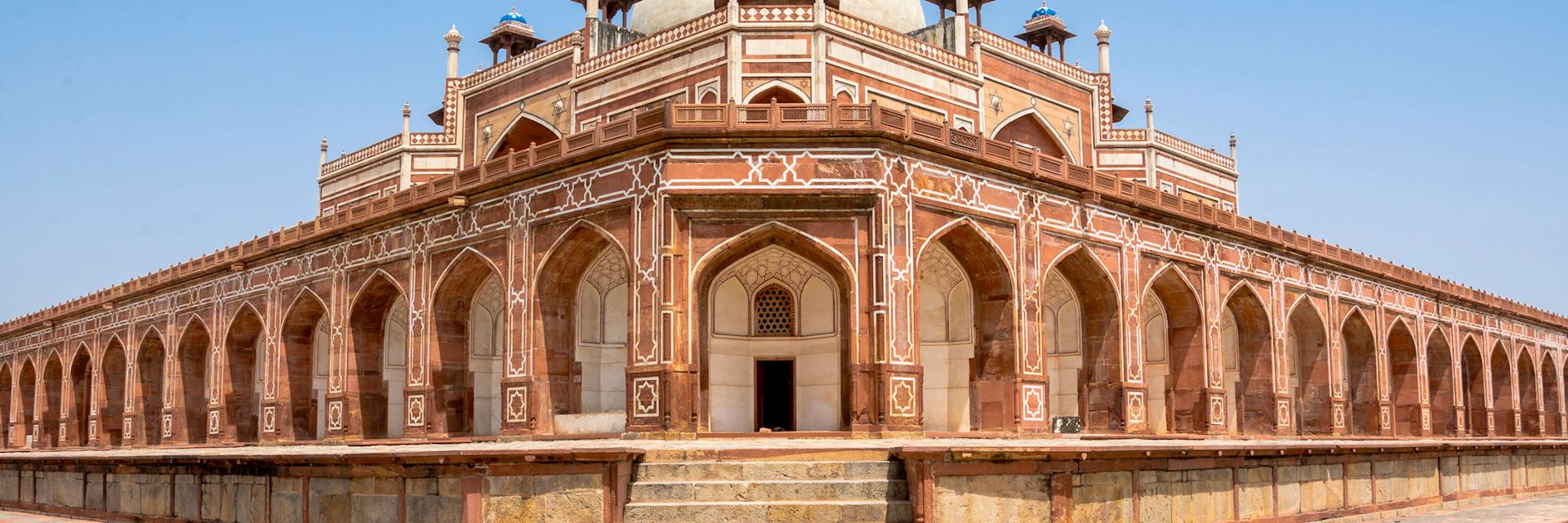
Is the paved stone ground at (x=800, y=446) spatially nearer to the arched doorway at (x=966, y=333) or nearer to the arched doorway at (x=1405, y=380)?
the arched doorway at (x=966, y=333)

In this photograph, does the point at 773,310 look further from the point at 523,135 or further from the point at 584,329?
the point at 523,135

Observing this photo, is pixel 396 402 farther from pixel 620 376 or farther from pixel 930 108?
pixel 930 108

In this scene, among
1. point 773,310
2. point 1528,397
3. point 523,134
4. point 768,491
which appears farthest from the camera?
point 1528,397

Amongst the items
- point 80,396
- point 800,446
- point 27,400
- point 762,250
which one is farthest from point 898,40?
point 27,400

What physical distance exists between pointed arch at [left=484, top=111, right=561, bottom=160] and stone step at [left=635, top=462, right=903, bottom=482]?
15421 mm

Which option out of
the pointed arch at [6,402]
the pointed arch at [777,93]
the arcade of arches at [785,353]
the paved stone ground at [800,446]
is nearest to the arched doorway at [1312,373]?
the arcade of arches at [785,353]

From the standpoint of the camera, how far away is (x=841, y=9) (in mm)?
27969

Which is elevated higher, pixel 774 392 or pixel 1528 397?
pixel 774 392

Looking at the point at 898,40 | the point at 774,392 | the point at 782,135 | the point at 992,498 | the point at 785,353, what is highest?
the point at 898,40

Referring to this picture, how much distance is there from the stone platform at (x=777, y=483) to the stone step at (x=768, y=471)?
13 mm

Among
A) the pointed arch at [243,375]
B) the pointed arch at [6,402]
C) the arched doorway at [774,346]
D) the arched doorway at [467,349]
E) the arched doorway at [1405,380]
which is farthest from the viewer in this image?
the pointed arch at [6,402]

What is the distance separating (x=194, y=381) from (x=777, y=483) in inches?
886

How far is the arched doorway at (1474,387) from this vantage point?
122ft

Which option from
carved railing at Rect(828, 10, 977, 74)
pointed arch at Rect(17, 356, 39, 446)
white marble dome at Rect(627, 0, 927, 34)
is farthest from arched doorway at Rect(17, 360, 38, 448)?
carved railing at Rect(828, 10, 977, 74)
